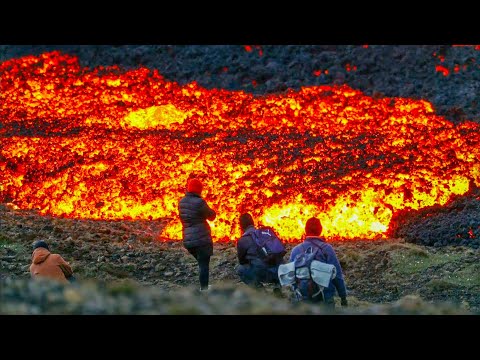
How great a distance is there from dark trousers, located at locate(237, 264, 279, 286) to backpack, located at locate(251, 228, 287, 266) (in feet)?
0.33

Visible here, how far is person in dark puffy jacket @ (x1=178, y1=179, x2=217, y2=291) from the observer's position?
1296 centimetres

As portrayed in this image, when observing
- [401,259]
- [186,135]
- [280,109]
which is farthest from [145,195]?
[401,259]

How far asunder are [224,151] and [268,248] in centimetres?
878

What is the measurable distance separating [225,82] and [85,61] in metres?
4.15

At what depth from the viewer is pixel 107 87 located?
77.9 ft

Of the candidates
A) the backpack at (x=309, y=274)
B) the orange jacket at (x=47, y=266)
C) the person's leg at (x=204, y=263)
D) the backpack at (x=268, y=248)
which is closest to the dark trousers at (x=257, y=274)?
the backpack at (x=268, y=248)

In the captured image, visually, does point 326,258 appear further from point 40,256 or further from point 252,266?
point 40,256

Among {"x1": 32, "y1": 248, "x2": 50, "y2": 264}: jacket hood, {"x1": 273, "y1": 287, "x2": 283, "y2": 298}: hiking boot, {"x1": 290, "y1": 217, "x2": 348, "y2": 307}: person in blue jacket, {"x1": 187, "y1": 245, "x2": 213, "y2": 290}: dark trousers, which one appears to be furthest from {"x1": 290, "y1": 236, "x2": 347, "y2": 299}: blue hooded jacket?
{"x1": 32, "y1": 248, "x2": 50, "y2": 264}: jacket hood

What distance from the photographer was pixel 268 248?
479 inches

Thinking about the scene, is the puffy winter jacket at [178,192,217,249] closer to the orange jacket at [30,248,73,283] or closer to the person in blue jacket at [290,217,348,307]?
the orange jacket at [30,248,73,283]

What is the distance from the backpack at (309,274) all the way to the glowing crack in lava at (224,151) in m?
7.29

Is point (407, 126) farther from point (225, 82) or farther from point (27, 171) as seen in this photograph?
point (27, 171)

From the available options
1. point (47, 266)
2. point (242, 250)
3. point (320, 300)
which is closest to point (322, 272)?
point (320, 300)

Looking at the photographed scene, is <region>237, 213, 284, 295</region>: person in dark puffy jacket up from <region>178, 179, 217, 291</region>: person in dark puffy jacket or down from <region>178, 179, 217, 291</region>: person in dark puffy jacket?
down
